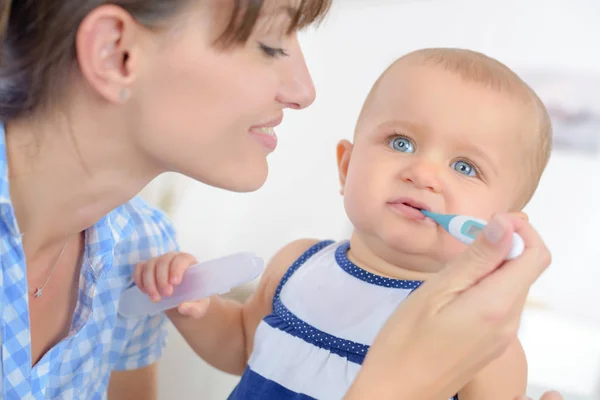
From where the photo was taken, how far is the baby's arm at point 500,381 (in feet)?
2.45

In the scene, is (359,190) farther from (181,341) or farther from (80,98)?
(181,341)

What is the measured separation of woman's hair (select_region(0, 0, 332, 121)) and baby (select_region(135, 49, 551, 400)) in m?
0.21

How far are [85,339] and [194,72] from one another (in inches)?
16.3

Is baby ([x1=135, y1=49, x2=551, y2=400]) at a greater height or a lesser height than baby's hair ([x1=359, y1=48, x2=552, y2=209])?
lesser

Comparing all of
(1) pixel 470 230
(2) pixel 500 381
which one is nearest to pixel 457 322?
(1) pixel 470 230

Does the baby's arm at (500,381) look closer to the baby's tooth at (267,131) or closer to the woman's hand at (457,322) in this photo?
the woman's hand at (457,322)

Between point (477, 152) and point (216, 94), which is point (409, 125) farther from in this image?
point (216, 94)

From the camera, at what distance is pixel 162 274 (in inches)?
33.6

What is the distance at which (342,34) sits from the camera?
139 cm

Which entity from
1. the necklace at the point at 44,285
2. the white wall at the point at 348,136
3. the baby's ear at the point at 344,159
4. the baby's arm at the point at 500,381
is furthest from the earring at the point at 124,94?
the white wall at the point at 348,136

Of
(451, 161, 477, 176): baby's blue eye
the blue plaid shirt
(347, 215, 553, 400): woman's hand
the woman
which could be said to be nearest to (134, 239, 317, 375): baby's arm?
the blue plaid shirt

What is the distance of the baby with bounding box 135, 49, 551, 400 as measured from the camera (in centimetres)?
79

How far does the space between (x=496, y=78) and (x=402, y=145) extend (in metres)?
0.16

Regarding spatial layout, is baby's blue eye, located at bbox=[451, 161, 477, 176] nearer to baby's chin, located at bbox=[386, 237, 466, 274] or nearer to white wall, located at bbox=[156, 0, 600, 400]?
baby's chin, located at bbox=[386, 237, 466, 274]
